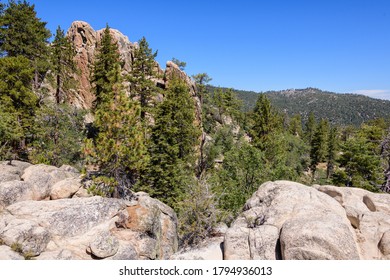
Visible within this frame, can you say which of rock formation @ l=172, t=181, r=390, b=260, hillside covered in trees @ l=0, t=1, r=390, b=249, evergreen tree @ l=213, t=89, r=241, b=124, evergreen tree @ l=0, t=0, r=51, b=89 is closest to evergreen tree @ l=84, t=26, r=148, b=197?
hillside covered in trees @ l=0, t=1, r=390, b=249

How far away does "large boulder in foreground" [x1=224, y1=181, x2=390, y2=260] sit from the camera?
7.48 metres

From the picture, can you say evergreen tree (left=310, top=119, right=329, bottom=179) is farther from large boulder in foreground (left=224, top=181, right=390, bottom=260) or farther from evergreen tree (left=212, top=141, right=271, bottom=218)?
large boulder in foreground (left=224, top=181, right=390, bottom=260)

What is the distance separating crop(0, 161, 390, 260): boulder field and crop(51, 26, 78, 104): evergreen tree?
19.3 metres

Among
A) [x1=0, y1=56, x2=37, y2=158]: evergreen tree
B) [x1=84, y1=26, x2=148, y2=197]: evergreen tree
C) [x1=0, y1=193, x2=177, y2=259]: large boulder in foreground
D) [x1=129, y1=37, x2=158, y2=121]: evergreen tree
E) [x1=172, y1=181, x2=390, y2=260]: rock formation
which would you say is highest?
[x1=129, y1=37, x2=158, y2=121]: evergreen tree

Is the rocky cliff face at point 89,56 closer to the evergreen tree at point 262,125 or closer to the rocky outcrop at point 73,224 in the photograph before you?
the evergreen tree at point 262,125

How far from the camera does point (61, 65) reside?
3198cm

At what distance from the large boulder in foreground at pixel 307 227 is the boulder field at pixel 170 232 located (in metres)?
0.03

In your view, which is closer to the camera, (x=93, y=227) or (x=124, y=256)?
(x=124, y=256)

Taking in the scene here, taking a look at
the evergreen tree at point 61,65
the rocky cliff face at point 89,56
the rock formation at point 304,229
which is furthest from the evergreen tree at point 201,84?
the rock formation at point 304,229
